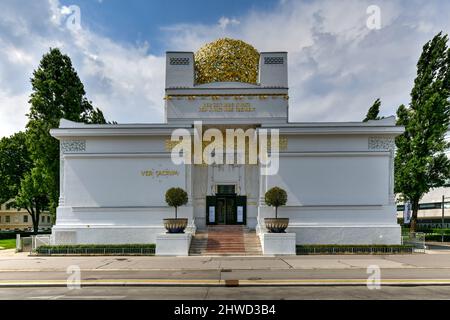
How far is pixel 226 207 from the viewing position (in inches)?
1073

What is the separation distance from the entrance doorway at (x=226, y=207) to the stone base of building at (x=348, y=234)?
4.44 m

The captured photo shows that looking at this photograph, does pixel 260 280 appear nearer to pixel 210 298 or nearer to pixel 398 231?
pixel 210 298

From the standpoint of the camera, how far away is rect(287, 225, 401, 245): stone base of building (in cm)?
2373

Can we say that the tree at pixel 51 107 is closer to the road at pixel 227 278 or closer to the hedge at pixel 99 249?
the hedge at pixel 99 249

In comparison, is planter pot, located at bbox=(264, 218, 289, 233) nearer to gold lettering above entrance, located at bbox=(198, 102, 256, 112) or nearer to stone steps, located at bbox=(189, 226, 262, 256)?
stone steps, located at bbox=(189, 226, 262, 256)

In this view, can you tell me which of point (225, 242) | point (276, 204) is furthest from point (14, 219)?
point (276, 204)

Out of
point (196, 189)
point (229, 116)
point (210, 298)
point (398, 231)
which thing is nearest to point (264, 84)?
point (229, 116)

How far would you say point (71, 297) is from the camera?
11.0 meters

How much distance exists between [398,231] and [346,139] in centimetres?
684

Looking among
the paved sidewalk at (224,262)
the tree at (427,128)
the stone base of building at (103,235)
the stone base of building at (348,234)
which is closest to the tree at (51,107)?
the stone base of building at (103,235)

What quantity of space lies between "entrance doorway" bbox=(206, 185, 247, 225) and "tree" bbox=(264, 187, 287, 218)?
4101 mm

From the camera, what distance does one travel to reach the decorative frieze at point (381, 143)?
25.1 metres

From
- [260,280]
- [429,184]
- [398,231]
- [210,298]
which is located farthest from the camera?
[429,184]

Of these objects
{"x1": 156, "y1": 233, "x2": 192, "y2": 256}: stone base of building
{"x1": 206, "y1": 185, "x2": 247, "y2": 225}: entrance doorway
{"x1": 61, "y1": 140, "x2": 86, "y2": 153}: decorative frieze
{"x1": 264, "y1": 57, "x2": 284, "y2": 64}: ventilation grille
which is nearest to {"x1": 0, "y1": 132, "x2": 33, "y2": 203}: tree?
{"x1": 61, "y1": 140, "x2": 86, "y2": 153}: decorative frieze
